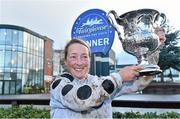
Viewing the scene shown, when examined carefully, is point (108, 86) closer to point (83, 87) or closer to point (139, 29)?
point (83, 87)

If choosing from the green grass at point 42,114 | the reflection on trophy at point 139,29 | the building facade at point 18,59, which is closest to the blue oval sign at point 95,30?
the green grass at point 42,114

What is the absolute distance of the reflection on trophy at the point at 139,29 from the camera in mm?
1793

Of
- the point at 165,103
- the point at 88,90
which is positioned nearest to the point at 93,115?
the point at 88,90

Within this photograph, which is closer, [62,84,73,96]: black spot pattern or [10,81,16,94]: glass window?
[62,84,73,96]: black spot pattern

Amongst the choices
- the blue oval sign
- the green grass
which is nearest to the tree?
the blue oval sign

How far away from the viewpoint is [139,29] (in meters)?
1.81

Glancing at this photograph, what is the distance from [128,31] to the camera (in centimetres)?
185

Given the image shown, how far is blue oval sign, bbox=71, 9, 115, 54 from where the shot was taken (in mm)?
8195

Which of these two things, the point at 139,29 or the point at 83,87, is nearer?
the point at 83,87

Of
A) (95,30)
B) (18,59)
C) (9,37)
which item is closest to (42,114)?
(95,30)

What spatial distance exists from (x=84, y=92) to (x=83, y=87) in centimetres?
3

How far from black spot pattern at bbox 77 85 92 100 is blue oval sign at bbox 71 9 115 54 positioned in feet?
22.0

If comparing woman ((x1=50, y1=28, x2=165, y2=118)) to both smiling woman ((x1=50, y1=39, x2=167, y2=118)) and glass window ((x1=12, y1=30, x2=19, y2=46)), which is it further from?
glass window ((x1=12, y1=30, x2=19, y2=46))

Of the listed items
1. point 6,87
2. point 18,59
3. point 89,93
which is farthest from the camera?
point 18,59
